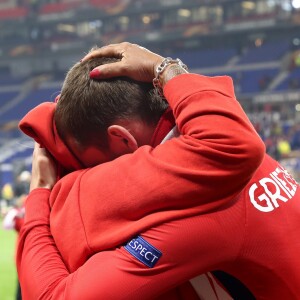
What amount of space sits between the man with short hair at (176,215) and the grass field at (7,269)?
604 cm

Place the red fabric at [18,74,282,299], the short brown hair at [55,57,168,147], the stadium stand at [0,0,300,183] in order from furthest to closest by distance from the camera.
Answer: the stadium stand at [0,0,300,183], the short brown hair at [55,57,168,147], the red fabric at [18,74,282,299]

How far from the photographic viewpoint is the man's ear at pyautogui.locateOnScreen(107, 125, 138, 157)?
4.17 ft

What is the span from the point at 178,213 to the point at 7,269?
8224mm

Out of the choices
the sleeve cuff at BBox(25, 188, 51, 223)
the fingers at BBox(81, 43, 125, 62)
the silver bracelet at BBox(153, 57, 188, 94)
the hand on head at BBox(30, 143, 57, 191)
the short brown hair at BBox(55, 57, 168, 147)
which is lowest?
the sleeve cuff at BBox(25, 188, 51, 223)

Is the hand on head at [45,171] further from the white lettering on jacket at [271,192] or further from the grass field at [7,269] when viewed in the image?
the grass field at [7,269]

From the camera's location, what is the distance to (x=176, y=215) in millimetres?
1117

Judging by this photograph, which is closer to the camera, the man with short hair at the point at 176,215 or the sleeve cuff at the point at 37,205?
the man with short hair at the point at 176,215

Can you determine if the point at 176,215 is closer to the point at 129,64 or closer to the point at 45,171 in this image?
the point at 129,64

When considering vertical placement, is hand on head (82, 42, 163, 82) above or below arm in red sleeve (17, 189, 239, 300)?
above

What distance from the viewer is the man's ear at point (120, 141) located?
50.1 inches

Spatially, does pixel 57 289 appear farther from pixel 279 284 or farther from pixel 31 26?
pixel 31 26

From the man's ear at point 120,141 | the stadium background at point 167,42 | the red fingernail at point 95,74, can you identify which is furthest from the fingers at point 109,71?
the stadium background at point 167,42

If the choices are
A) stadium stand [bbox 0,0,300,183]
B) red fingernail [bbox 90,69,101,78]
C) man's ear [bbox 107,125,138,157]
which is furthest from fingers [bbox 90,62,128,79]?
stadium stand [bbox 0,0,300,183]

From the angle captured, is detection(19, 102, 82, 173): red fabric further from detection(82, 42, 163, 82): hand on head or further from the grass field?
the grass field
